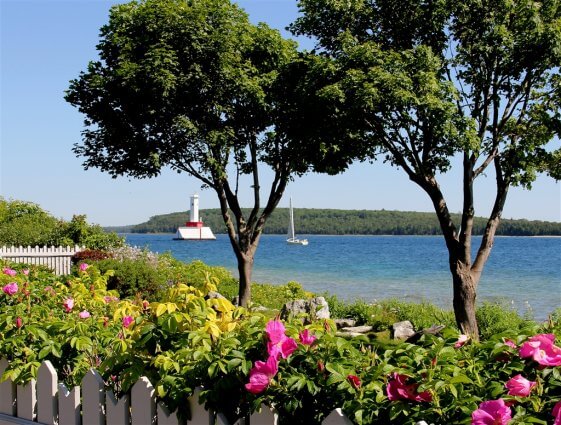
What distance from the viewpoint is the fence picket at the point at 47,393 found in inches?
137

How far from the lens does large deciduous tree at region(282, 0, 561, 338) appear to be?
12086 mm

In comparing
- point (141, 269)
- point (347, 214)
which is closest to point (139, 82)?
point (141, 269)

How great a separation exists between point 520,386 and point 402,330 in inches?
458

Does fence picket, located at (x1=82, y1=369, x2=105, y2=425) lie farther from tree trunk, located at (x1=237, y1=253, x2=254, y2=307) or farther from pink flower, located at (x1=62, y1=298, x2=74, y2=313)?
tree trunk, located at (x1=237, y1=253, x2=254, y2=307)

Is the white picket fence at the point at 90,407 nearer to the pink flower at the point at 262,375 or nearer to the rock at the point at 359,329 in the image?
the pink flower at the point at 262,375

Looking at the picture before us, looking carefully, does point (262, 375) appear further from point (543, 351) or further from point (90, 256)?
point (90, 256)

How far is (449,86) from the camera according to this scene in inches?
479

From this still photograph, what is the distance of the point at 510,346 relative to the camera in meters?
2.59

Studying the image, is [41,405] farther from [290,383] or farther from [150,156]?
[150,156]

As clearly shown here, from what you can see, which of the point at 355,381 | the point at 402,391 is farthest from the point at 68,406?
the point at 402,391

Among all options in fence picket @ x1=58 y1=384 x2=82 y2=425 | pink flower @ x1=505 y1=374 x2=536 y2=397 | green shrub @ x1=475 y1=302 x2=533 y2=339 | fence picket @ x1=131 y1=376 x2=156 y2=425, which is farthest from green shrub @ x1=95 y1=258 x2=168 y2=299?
pink flower @ x1=505 y1=374 x2=536 y2=397

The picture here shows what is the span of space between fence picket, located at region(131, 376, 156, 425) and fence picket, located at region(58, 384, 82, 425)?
0.49 metres

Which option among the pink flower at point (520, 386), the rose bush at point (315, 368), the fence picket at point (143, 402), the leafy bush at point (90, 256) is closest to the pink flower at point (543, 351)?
the rose bush at point (315, 368)

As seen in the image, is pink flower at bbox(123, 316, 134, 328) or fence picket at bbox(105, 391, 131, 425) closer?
fence picket at bbox(105, 391, 131, 425)
